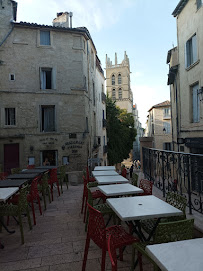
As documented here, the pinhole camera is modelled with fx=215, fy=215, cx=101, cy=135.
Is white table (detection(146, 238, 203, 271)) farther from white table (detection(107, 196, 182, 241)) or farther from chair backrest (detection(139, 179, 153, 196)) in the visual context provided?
chair backrest (detection(139, 179, 153, 196))

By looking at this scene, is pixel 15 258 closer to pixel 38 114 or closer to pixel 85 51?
pixel 38 114

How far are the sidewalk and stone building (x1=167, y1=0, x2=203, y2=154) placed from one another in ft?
26.5

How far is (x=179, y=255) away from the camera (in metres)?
1.85

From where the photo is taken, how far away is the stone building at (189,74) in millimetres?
10773

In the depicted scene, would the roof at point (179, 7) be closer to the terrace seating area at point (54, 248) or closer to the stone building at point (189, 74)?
the stone building at point (189, 74)

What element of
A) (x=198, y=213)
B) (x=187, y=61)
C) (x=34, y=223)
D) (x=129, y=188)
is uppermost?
(x=187, y=61)

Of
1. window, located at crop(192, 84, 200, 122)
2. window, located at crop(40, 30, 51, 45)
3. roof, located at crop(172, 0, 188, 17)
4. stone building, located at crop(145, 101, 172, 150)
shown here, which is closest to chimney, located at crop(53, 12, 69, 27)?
window, located at crop(40, 30, 51, 45)

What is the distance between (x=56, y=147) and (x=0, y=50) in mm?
7348

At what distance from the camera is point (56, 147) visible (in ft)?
47.9

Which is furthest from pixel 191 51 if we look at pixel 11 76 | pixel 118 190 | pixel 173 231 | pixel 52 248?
pixel 52 248

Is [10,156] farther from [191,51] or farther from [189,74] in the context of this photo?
[191,51]

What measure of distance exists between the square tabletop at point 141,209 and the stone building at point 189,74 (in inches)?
319

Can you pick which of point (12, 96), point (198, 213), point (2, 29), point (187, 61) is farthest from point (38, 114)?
point (198, 213)

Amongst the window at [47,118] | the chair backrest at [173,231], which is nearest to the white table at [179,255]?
the chair backrest at [173,231]
